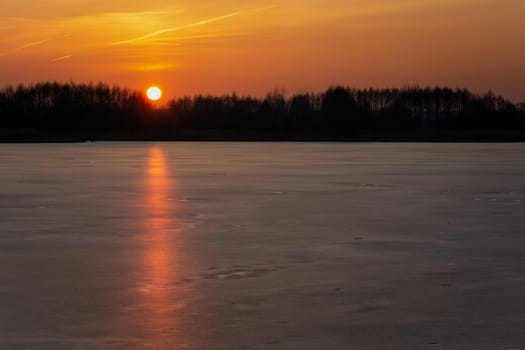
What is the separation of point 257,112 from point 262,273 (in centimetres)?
11989

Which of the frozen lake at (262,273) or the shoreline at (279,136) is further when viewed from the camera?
the shoreline at (279,136)

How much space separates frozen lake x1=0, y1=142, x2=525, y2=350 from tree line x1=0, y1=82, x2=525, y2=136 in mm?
99917

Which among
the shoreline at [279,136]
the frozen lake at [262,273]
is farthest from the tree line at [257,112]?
the frozen lake at [262,273]

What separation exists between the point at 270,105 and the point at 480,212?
120 metres

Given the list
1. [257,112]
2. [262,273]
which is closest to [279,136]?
[257,112]

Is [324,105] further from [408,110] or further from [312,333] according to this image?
[312,333]

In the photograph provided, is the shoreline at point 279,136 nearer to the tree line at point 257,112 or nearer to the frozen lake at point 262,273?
the tree line at point 257,112

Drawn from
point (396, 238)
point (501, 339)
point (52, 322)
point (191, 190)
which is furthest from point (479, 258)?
point (191, 190)

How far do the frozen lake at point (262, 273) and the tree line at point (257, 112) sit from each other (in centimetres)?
9992

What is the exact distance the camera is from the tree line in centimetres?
11556

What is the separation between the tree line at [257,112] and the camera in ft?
379

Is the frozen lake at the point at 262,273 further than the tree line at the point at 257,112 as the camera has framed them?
No

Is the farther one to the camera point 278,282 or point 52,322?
point 278,282

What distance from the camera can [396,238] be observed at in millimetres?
10742
